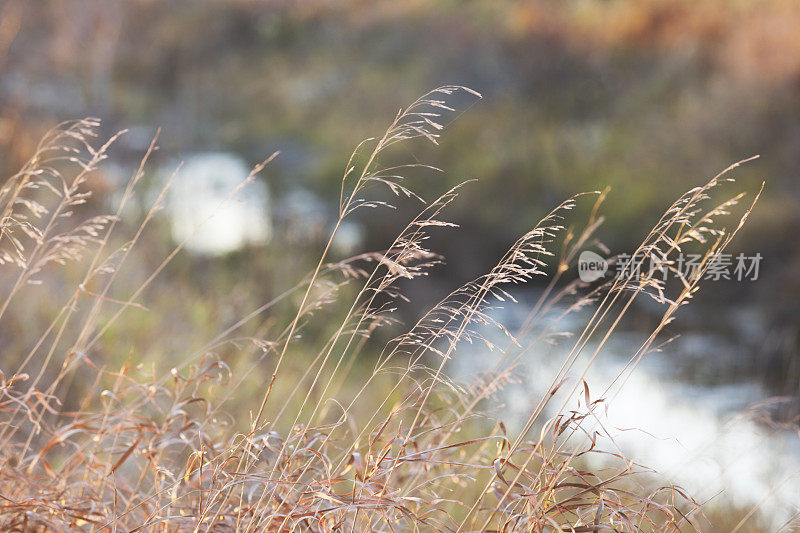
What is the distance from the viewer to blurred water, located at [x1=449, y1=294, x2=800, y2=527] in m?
3.60

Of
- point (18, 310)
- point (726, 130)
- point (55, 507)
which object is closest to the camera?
point (55, 507)

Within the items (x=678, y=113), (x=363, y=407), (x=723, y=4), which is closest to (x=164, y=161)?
(x=363, y=407)

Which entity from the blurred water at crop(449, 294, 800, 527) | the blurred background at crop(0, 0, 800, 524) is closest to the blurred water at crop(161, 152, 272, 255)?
the blurred background at crop(0, 0, 800, 524)

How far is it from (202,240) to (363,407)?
274cm

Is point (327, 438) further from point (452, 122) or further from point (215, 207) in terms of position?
point (215, 207)

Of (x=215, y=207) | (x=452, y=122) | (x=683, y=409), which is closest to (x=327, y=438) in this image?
(x=683, y=409)

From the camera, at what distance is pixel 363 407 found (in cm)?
402

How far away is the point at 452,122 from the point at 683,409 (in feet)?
9.37

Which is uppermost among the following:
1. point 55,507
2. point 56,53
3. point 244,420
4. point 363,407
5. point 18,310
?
point 56,53

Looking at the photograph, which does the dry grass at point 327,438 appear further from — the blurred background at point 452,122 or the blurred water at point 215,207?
the blurred water at point 215,207

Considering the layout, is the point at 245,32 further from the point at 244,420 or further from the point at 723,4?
the point at 244,420

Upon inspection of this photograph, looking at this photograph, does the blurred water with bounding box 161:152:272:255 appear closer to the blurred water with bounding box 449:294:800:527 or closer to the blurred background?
the blurred background

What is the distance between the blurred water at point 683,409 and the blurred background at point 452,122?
31 mm

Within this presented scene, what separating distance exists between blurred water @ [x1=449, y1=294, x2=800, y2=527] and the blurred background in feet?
0.10
